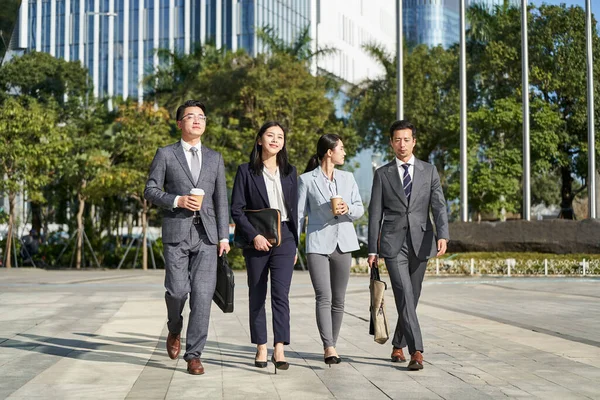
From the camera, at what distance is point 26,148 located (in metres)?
30.4

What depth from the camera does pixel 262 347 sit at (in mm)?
7156

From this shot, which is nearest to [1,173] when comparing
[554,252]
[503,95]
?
[554,252]

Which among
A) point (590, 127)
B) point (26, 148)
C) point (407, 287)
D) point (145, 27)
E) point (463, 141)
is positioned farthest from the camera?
point (145, 27)

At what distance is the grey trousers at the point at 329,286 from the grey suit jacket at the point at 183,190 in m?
0.91

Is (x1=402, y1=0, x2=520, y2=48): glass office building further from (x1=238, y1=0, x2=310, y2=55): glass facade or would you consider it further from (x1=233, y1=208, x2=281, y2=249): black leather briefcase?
(x1=233, y1=208, x2=281, y2=249): black leather briefcase

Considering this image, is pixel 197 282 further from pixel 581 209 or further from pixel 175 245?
pixel 581 209

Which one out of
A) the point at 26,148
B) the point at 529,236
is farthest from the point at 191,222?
the point at 26,148

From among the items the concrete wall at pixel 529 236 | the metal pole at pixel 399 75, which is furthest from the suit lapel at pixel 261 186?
the concrete wall at pixel 529 236

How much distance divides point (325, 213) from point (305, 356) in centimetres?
126

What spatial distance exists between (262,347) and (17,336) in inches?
136

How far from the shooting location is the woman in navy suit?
701cm

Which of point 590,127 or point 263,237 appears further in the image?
point 590,127

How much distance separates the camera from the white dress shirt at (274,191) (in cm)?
719

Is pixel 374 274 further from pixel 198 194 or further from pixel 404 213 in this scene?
→ pixel 198 194
